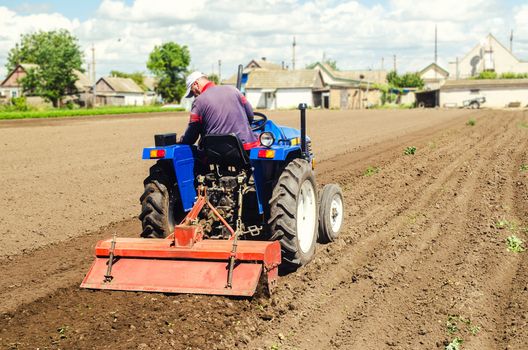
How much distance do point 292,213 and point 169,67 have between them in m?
78.2

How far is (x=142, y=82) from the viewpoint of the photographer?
121 metres

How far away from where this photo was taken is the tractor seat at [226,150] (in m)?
6.10

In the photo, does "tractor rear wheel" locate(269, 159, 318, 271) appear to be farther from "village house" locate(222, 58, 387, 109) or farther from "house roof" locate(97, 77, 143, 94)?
"house roof" locate(97, 77, 143, 94)

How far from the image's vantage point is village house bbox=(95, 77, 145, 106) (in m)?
87.8

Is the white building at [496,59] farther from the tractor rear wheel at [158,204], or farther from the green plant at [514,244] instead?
the tractor rear wheel at [158,204]

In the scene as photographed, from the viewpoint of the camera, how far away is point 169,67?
269ft

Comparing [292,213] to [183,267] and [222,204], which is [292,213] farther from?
[183,267]

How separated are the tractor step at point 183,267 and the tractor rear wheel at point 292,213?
1.01 feet

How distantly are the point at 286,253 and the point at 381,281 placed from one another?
3.12 ft

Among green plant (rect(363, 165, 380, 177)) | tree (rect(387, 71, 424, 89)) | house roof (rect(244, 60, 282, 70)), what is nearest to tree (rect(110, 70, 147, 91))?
house roof (rect(244, 60, 282, 70))

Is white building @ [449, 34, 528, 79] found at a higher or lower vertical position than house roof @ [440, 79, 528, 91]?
higher

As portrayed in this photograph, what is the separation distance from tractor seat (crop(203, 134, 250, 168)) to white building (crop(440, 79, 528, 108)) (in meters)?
64.6

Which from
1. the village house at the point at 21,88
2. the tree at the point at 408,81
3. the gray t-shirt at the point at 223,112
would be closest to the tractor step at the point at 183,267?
the gray t-shirt at the point at 223,112

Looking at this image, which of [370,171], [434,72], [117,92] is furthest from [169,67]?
[370,171]
